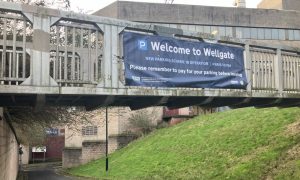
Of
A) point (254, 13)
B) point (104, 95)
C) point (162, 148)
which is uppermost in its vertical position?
point (254, 13)

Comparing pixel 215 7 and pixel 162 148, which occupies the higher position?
pixel 215 7

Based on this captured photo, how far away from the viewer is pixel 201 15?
60.9 m

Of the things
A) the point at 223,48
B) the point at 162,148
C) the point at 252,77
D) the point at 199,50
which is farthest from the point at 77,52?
the point at 162,148

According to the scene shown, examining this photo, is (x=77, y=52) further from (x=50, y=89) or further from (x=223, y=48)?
(x=223, y=48)

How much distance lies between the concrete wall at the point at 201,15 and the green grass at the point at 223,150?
75.3 ft

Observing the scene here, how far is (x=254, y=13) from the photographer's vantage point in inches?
2470

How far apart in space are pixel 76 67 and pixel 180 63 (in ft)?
8.14

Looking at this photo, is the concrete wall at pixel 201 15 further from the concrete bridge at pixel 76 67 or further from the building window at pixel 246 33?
the concrete bridge at pixel 76 67

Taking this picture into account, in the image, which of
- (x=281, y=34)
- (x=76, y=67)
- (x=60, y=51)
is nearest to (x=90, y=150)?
(x=281, y=34)

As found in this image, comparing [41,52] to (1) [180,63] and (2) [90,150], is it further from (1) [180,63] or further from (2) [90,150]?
(2) [90,150]

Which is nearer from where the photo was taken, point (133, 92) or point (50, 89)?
point (50, 89)

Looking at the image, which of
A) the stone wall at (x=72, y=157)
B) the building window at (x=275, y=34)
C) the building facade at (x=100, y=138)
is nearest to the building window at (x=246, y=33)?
the building window at (x=275, y=34)

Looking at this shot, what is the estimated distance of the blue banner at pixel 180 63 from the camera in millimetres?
10711

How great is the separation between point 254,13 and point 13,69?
56.8 m
